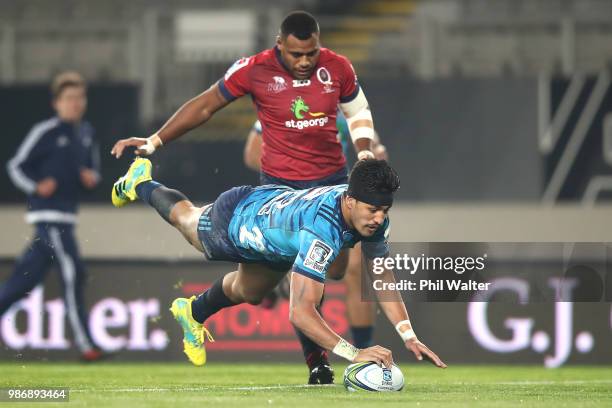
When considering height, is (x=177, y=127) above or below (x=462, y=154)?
above

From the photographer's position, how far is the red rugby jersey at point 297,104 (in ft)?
25.8

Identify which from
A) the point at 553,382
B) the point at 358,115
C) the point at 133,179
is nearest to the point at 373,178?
the point at 358,115

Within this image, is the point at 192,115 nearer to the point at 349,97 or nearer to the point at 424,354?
the point at 349,97

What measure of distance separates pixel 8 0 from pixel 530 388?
500 inches

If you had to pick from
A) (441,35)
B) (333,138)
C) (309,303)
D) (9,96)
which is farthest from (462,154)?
(309,303)

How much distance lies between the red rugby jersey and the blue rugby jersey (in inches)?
24.3

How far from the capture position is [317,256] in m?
6.31

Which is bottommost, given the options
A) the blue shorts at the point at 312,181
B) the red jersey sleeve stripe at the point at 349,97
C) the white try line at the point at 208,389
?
the white try line at the point at 208,389

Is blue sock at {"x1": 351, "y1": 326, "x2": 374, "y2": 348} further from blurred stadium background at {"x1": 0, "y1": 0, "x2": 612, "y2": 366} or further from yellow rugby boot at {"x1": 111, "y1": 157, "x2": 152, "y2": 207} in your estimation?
blurred stadium background at {"x1": 0, "y1": 0, "x2": 612, "y2": 366}

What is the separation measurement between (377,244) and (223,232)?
91 cm

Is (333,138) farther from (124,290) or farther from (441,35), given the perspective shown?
(441,35)

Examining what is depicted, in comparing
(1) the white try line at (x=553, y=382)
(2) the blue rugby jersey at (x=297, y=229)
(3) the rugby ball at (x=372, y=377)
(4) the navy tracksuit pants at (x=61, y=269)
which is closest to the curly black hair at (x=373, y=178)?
(2) the blue rugby jersey at (x=297, y=229)

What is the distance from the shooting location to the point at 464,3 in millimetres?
17859

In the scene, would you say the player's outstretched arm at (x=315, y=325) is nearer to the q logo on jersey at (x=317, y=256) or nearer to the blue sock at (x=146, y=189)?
the q logo on jersey at (x=317, y=256)
